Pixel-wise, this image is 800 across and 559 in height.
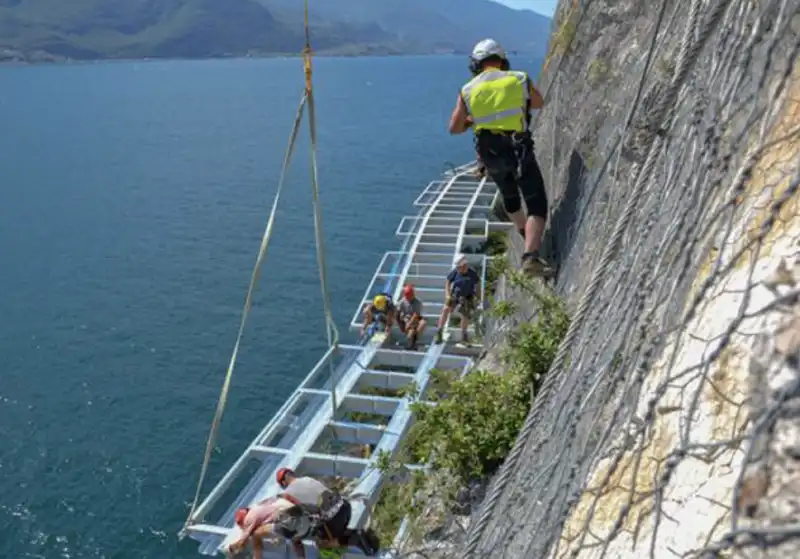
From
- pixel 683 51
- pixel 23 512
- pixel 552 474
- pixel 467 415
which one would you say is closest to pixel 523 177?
pixel 467 415

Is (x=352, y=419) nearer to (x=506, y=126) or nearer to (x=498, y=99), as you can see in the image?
(x=506, y=126)

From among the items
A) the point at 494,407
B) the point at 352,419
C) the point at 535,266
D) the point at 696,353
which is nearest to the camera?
the point at 696,353

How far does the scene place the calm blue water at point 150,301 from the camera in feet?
62.0

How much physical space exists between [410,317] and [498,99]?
1047 cm

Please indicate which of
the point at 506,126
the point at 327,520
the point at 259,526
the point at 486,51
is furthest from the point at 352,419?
the point at 486,51

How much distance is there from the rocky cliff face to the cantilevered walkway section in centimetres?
680

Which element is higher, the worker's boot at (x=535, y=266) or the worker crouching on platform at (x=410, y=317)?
the worker's boot at (x=535, y=266)

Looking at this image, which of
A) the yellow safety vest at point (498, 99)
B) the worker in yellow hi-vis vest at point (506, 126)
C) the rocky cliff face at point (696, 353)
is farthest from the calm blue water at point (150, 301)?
the rocky cliff face at point (696, 353)

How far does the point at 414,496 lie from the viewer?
1071 cm

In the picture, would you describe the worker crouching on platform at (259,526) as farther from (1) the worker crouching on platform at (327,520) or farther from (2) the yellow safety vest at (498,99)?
(2) the yellow safety vest at (498,99)

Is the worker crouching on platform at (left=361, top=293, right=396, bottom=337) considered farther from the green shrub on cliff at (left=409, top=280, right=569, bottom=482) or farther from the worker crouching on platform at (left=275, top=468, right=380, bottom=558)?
the green shrub on cliff at (left=409, top=280, right=569, bottom=482)

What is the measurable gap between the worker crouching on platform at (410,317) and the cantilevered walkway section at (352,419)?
1.05 feet

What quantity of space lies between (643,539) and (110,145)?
273 feet

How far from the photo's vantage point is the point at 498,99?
973 centimetres
